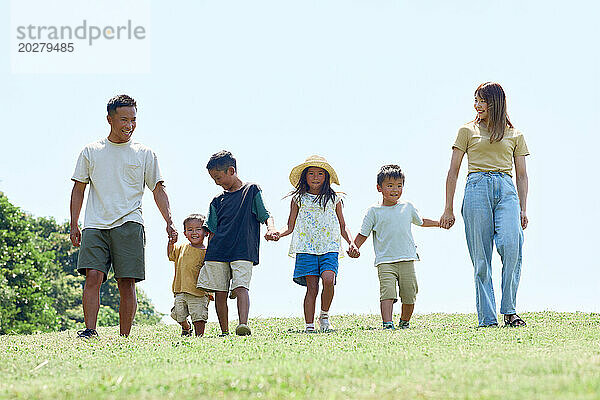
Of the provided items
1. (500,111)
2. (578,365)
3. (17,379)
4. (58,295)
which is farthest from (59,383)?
(58,295)

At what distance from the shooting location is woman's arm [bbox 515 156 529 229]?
9.42 meters

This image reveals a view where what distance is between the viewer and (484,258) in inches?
361

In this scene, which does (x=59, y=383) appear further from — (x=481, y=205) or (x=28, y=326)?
(x=28, y=326)

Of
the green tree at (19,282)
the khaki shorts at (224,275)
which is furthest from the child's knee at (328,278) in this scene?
the green tree at (19,282)

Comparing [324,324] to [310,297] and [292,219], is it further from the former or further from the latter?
[292,219]

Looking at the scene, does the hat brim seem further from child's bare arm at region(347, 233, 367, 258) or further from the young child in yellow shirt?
the young child in yellow shirt

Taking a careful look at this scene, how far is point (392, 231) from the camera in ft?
32.7

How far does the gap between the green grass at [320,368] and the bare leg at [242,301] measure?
1587mm

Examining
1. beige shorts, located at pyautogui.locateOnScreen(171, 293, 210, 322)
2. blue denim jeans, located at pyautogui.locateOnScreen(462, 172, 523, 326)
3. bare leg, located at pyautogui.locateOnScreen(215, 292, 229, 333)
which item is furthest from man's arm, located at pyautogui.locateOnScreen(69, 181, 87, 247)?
blue denim jeans, located at pyautogui.locateOnScreen(462, 172, 523, 326)

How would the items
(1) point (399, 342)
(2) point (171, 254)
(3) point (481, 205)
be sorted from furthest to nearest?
(2) point (171, 254), (3) point (481, 205), (1) point (399, 342)

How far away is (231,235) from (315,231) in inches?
45.8

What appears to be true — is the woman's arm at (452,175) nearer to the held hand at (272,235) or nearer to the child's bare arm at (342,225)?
the child's bare arm at (342,225)

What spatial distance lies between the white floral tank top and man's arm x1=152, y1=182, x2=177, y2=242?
1.72 m

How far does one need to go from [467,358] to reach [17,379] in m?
3.34
